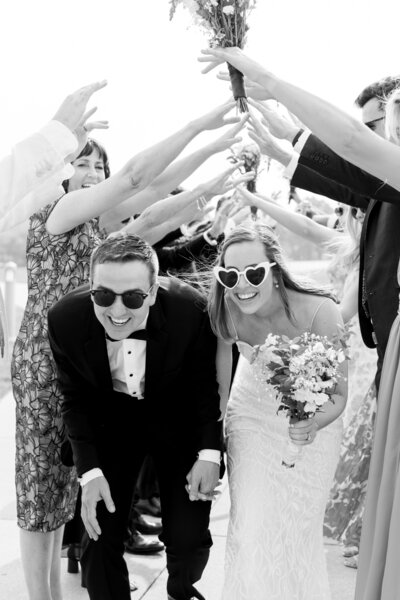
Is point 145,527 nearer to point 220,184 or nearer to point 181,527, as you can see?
point 181,527

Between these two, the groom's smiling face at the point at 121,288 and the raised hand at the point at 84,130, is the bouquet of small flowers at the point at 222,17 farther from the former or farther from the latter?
the groom's smiling face at the point at 121,288

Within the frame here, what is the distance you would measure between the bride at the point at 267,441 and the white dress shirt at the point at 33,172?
2.61 ft

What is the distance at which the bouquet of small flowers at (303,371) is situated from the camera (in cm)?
320

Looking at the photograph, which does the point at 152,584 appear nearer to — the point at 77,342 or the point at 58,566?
the point at 58,566

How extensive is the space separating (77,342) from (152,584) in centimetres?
157

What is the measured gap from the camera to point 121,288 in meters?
3.54

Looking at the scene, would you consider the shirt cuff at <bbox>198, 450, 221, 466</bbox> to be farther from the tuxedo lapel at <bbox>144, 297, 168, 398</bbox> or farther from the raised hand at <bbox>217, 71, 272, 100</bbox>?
the raised hand at <bbox>217, 71, 272, 100</bbox>

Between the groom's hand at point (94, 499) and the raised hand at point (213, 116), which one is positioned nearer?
the groom's hand at point (94, 499)

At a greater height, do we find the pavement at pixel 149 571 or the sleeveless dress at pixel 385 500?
the sleeveless dress at pixel 385 500

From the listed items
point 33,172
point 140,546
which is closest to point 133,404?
point 33,172

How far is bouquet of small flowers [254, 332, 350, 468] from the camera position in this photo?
320 cm

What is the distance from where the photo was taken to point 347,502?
5.07 metres

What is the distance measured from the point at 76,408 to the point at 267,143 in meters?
1.43

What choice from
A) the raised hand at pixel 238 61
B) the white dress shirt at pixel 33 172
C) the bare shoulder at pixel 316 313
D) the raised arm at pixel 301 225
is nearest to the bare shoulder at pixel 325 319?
the bare shoulder at pixel 316 313
